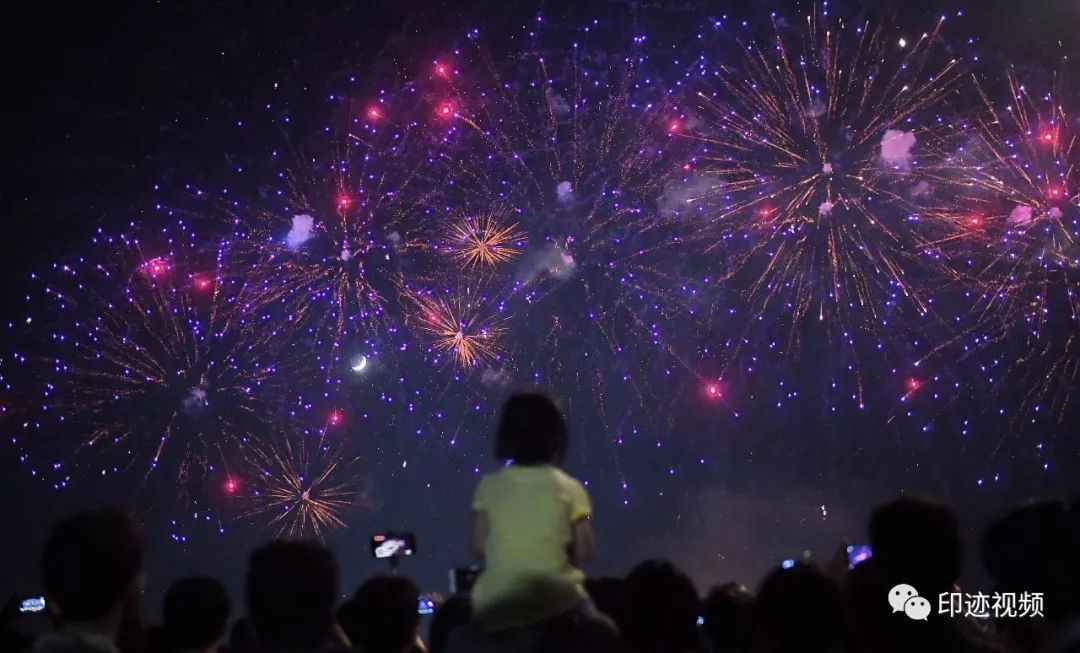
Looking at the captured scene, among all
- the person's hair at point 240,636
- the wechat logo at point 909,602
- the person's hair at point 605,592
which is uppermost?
the person's hair at point 605,592

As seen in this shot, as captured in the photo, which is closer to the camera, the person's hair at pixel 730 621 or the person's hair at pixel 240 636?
the person's hair at pixel 730 621

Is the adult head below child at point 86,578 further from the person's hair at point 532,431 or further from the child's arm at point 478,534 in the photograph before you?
the person's hair at point 532,431

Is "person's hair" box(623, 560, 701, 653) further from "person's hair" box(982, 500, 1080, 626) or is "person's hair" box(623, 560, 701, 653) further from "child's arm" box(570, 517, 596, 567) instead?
"person's hair" box(982, 500, 1080, 626)

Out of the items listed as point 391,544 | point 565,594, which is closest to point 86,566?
point 565,594

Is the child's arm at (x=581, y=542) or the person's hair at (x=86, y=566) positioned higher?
the child's arm at (x=581, y=542)

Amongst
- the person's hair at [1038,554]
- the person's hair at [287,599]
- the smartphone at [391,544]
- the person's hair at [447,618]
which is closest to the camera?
the person's hair at [1038,554]

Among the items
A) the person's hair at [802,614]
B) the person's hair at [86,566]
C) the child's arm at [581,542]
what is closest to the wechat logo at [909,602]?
the person's hair at [802,614]

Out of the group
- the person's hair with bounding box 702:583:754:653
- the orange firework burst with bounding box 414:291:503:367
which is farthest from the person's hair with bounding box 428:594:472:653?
the orange firework burst with bounding box 414:291:503:367
